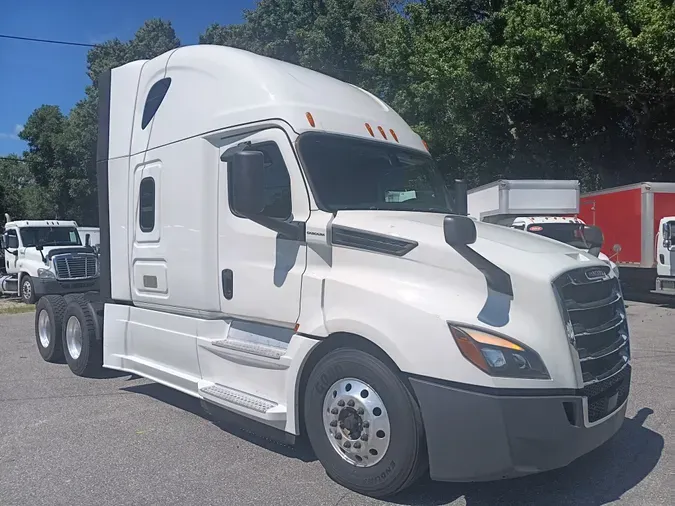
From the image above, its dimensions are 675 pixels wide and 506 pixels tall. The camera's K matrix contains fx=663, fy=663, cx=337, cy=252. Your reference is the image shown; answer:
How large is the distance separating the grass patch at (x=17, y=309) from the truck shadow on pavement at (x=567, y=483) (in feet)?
42.5

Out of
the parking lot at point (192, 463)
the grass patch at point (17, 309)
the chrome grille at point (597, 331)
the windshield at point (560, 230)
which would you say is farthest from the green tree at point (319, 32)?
the chrome grille at point (597, 331)

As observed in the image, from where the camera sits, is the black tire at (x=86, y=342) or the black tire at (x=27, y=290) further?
the black tire at (x=27, y=290)

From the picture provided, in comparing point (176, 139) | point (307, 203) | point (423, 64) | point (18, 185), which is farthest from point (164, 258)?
point (18, 185)

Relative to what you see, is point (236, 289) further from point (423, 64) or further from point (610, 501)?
point (423, 64)

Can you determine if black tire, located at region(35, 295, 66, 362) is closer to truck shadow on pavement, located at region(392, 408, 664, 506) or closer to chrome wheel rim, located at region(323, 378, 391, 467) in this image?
chrome wheel rim, located at region(323, 378, 391, 467)

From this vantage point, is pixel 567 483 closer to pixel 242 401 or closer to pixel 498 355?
pixel 498 355

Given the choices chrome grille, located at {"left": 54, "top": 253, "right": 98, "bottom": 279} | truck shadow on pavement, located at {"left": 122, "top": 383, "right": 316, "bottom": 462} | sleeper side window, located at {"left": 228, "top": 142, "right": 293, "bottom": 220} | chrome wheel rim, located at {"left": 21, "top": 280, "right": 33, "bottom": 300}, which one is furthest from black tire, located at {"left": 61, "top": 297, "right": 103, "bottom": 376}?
chrome wheel rim, located at {"left": 21, "top": 280, "right": 33, "bottom": 300}

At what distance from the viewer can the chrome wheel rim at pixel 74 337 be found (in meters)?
7.66

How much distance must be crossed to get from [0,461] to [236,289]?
2.19m

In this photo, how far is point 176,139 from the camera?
19.0ft

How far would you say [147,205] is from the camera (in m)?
6.21

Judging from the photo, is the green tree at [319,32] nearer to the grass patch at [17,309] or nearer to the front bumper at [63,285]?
the front bumper at [63,285]

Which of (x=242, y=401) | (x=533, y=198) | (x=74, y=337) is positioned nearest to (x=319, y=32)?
(x=533, y=198)

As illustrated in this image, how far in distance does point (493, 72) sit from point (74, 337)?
1224 cm
